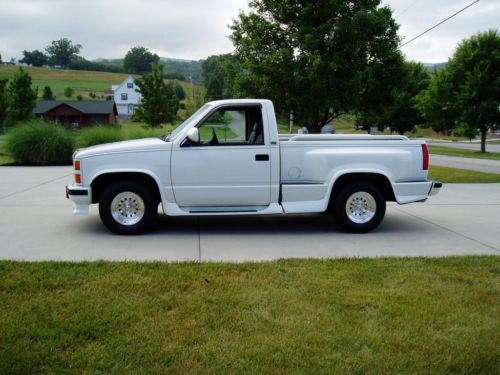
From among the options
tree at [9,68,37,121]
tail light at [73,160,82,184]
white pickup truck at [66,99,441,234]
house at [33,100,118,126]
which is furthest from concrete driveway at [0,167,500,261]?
house at [33,100,118,126]

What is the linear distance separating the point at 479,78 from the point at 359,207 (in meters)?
25.1

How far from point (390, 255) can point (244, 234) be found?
2.18 metres

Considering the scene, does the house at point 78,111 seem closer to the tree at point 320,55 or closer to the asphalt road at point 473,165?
the asphalt road at point 473,165

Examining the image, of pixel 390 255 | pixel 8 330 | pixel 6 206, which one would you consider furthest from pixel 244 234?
pixel 6 206

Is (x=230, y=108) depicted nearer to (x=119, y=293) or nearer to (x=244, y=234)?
(x=244, y=234)

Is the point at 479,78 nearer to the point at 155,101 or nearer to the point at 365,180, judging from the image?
the point at 365,180

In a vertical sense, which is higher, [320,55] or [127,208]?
[320,55]

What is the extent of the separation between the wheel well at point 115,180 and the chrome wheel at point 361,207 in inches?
113

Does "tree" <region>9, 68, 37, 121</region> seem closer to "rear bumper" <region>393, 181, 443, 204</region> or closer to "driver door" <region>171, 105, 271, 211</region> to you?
"driver door" <region>171, 105, 271, 211</region>

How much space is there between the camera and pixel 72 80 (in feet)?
409

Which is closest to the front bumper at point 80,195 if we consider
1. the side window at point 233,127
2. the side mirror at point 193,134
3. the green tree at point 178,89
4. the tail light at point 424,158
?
the side mirror at point 193,134

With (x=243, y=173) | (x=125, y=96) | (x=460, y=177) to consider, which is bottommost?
(x=460, y=177)

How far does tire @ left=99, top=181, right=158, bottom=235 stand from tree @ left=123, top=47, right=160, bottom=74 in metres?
164

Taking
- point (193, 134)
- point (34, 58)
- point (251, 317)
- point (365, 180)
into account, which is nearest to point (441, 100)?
Result: point (365, 180)
